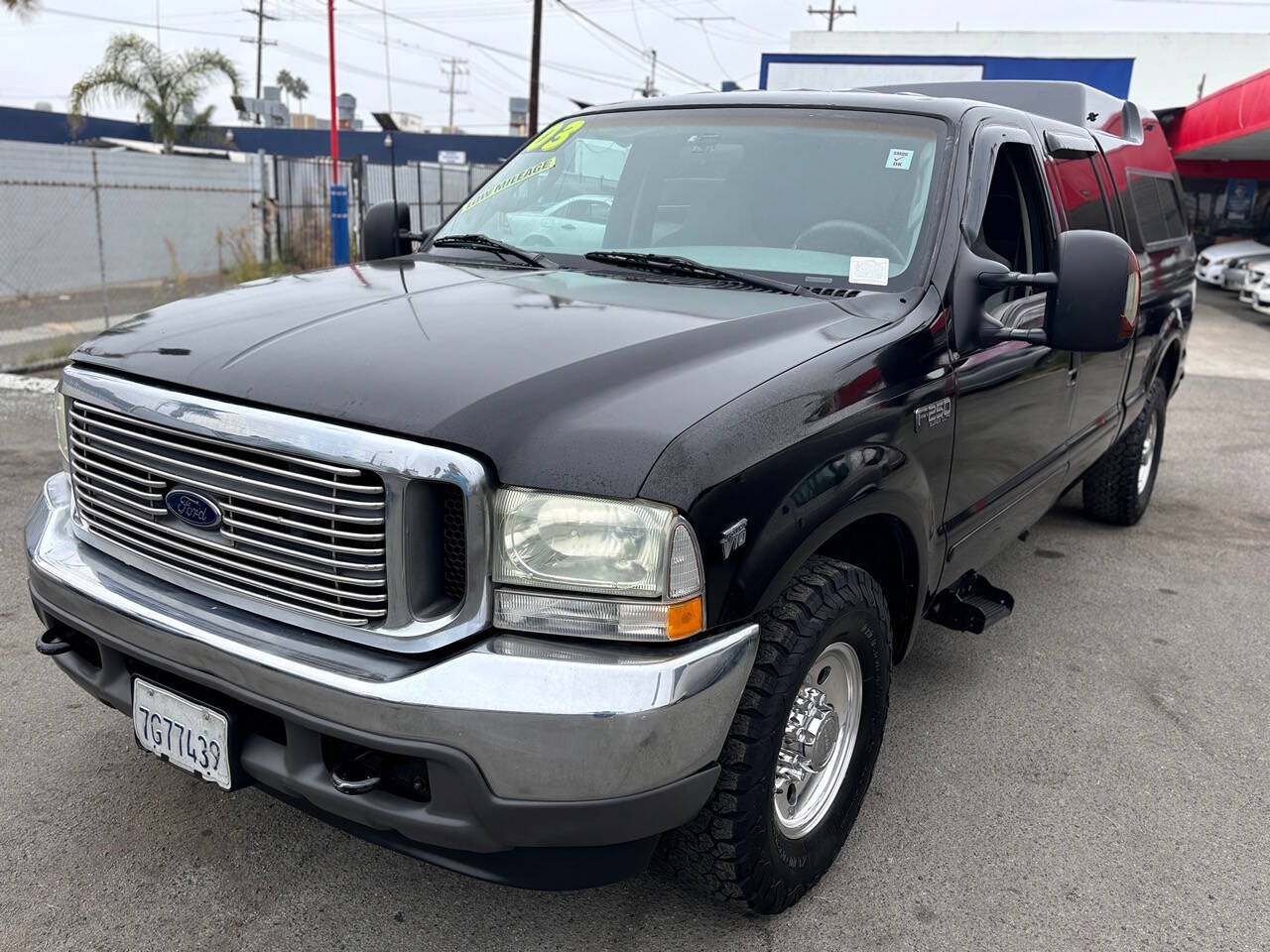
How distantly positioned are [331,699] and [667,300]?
1325mm

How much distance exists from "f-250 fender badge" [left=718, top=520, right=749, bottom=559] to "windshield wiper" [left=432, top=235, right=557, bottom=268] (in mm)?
1436

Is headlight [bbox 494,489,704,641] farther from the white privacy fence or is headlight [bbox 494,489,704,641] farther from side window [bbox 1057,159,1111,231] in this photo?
the white privacy fence

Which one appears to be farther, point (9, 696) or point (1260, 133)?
point (1260, 133)

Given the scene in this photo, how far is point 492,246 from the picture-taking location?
3467mm

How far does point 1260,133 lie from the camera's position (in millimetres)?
18031

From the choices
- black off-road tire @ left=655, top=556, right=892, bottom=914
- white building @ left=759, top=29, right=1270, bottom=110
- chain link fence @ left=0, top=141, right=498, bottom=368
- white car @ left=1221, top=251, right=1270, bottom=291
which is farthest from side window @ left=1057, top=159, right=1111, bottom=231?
white building @ left=759, top=29, right=1270, bottom=110

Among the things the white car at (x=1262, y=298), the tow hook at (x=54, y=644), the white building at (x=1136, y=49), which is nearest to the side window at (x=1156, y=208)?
the tow hook at (x=54, y=644)

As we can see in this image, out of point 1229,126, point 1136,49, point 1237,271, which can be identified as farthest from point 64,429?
point 1136,49

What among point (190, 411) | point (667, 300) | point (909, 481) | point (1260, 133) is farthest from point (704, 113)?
point (1260, 133)

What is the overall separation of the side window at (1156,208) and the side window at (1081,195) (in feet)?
2.02

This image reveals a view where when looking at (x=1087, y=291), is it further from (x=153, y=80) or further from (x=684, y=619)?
(x=153, y=80)

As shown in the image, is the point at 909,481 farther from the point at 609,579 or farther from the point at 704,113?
the point at 704,113

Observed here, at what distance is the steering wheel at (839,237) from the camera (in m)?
3.05

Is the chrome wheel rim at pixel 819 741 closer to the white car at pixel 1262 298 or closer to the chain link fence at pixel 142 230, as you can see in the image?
the chain link fence at pixel 142 230
